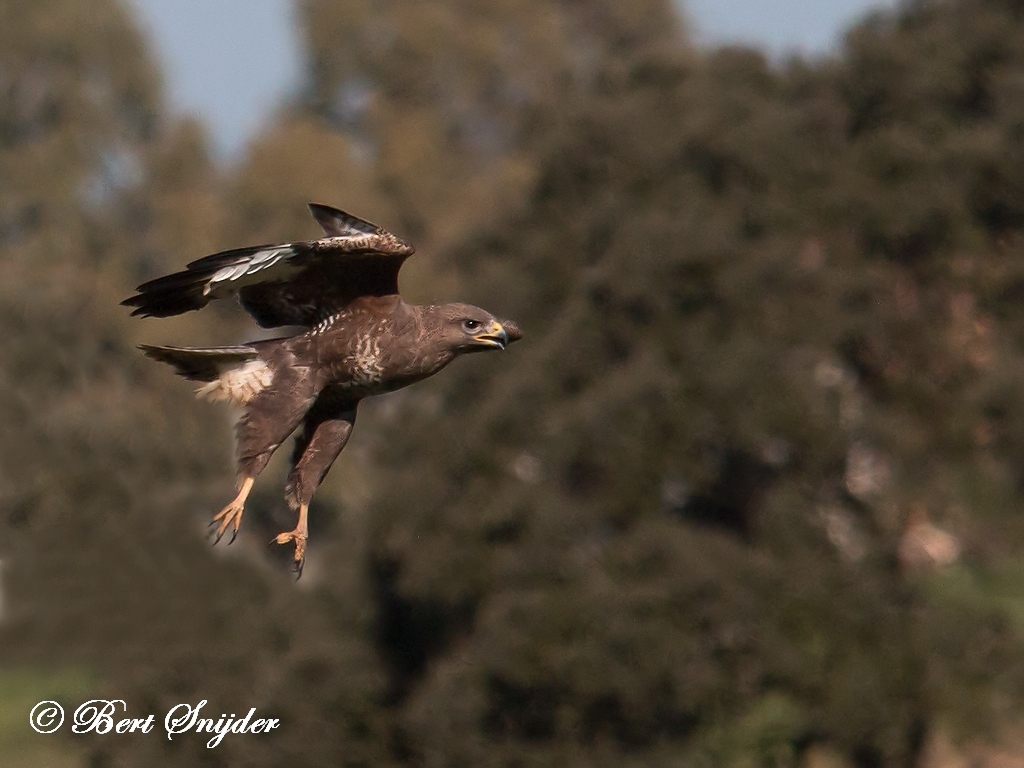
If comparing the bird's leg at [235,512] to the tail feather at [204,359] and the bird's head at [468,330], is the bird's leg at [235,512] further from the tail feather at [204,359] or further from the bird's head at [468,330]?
the bird's head at [468,330]

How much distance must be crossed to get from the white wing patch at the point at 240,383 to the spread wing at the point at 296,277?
13.7 inches

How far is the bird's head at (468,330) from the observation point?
9703 millimetres

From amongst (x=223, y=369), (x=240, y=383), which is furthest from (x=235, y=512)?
(x=223, y=369)

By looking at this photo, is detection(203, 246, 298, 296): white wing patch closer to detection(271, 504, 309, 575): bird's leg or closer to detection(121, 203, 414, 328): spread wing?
detection(121, 203, 414, 328): spread wing

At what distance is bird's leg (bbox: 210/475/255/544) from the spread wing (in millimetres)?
963

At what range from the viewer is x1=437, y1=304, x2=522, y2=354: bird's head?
9.70 metres

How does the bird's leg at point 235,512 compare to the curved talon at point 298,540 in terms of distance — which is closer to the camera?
the bird's leg at point 235,512

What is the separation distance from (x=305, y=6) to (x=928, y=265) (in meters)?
39.0

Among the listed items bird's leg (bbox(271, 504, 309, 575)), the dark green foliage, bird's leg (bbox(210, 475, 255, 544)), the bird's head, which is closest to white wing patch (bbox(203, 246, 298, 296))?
the bird's head

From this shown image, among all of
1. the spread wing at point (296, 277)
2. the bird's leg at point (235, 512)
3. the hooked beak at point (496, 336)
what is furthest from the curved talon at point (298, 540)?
the hooked beak at point (496, 336)

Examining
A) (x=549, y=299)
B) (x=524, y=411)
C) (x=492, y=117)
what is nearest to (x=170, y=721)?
(x=524, y=411)

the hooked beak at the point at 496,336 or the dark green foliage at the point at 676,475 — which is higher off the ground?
the dark green foliage at the point at 676,475

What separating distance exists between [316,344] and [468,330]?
0.83 metres

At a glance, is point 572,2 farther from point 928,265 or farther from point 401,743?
point 401,743
